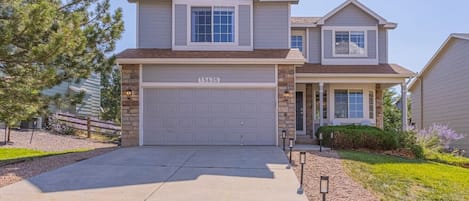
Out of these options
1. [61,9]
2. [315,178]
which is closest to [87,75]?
[61,9]

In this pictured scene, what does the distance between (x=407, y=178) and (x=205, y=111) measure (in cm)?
696

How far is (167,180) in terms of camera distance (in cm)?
827

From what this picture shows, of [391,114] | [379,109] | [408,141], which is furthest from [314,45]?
[391,114]

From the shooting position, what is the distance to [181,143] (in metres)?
14.2

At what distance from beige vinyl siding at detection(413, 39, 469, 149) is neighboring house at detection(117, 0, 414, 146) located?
291 centimetres

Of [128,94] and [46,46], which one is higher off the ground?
[46,46]

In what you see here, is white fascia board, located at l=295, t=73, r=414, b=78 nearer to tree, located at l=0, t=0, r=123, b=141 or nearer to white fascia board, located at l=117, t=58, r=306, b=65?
white fascia board, located at l=117, t=58, r=306, b=65

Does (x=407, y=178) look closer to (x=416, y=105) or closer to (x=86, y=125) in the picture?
(x=86, y=125)

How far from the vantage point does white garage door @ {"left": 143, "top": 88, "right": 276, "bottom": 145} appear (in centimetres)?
1414

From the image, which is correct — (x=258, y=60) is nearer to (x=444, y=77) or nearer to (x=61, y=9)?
(x=61, y=9)

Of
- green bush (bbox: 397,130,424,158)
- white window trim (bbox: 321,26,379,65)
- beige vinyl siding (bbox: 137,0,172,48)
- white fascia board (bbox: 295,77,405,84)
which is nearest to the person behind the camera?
green bush (bbox: 397,130,424,158)

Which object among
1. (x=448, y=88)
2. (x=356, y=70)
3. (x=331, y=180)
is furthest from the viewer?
(x=448, y=88)

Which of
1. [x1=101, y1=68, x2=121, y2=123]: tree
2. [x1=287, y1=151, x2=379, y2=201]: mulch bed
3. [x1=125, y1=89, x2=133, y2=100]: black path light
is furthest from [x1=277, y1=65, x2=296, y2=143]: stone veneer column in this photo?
Answer: [x1=101, y1=68, x2=121, y2=123]: tree

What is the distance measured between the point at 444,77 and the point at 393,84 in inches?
178
